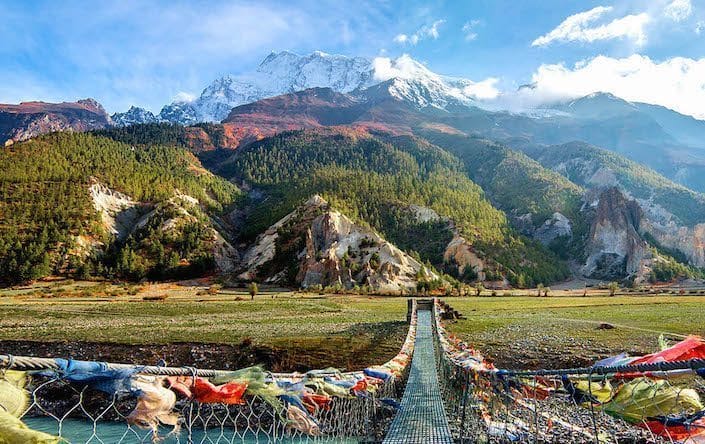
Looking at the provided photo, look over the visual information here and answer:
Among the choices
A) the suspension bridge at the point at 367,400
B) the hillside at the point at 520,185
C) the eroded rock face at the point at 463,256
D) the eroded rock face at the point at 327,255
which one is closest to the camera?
the suspension bridge at the point at 367,400

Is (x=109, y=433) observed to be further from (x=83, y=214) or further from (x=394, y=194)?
(x=394, y=194)

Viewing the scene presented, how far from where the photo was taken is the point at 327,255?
232 feet

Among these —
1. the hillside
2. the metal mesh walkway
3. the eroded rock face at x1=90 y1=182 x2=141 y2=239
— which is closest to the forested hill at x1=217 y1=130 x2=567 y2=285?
the hillside

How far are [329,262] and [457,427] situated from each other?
61045 millimetres

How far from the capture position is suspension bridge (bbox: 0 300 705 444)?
270 cm

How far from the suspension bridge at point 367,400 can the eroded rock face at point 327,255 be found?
5238 centimetres

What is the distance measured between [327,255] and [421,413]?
61.1 meters

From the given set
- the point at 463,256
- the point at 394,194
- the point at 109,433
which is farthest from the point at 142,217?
the point at 109,433

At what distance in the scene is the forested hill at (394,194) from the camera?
8881 centimetres

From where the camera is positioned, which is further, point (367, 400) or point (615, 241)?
point (615, 241)

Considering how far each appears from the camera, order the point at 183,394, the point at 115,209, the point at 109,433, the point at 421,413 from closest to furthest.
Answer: the point at 183,394 → the point at 421,413 → the point at 109,433 → the point at 115,209

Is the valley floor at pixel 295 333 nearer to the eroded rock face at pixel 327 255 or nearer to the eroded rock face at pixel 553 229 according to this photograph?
the eroded rock face at pixel 327 255

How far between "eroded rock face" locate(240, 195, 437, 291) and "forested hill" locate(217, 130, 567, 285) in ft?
29.6

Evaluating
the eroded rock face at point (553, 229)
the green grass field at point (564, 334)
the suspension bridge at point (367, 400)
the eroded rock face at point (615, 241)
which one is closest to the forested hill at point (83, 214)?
the green grass field at point (564, 334)
